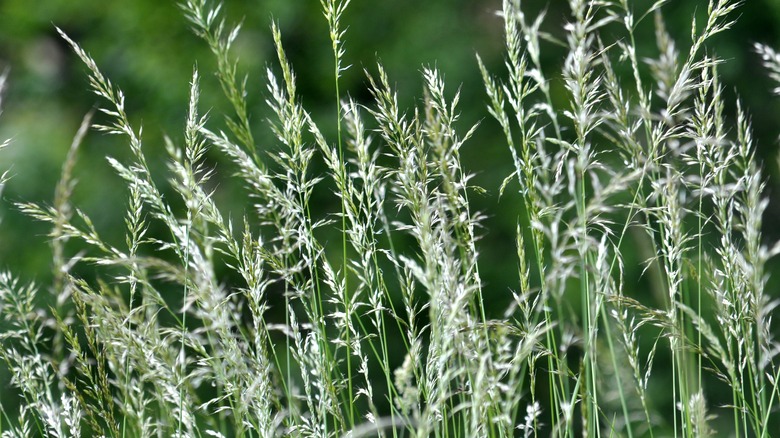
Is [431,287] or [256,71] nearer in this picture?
[431,287]

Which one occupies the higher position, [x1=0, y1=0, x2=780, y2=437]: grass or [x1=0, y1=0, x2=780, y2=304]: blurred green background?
[x1=0, y1=0, x2=780, y2=304]: blurred green background

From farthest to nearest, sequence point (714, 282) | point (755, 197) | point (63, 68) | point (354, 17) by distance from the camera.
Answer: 1. point (63, 68)
2. point (354, 17)
3. point (714, 282)
4. point (755, 197)

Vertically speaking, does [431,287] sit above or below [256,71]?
below

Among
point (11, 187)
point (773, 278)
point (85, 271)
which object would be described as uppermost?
point (11, 187)

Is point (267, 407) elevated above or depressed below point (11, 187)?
below

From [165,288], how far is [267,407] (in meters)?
5.37

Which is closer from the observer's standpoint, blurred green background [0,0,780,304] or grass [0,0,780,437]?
grass [0,0,780,437]

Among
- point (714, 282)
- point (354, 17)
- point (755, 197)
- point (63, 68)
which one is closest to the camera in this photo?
point (755, 197)

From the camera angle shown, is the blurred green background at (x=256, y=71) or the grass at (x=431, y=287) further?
the blurred green background at (x=256, y=71)

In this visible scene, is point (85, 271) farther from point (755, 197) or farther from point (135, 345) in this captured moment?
point (755, 197)

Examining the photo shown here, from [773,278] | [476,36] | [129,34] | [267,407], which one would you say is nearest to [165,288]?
[129,34]

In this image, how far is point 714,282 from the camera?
148 centimetres

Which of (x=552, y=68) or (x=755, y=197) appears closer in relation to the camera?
(x=755, y=197)

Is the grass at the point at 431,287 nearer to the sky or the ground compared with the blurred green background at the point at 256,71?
nearer to the ground
